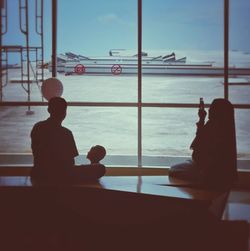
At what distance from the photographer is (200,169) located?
4.98 m

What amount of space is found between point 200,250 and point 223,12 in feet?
16.7

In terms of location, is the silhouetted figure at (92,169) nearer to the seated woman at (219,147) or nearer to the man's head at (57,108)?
the man's head at (57,108)

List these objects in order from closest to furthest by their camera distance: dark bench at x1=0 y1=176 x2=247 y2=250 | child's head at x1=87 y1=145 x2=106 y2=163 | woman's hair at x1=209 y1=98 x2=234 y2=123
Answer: dark bench at x1=0 y1=176 x2=247 y2=250 < woman's hair at x1=209 y1=98 x2=234 y2=123 < child's head at x1=87 y1=145 x2=106 y2=163

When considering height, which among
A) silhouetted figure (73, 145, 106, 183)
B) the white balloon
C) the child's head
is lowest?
silhouetted figure (73, 145, 106, 183)

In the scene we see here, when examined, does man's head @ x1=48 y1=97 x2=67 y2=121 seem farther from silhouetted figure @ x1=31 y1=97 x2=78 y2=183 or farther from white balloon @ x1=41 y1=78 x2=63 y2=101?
white balloon @ x1=41 y1=78 x2=63 y2=101

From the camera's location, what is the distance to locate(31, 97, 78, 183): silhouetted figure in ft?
15.0

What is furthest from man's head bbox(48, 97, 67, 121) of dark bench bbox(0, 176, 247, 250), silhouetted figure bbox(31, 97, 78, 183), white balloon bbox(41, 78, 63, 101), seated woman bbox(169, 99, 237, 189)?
white balloon bbox(41, 78, 63, 101)

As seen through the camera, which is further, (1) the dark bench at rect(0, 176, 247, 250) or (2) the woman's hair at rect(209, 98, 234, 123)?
(2) the woman's hair at rect(209, 98, 234, 123)

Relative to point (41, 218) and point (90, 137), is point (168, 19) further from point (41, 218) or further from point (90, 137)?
point (41, 218)

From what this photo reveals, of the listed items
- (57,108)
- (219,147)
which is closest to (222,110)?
(219,147)

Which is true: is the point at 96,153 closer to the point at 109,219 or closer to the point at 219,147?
the point at 219,147

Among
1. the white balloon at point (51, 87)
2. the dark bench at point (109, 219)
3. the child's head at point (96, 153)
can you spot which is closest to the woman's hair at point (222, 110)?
the child's head at point (96, 153)

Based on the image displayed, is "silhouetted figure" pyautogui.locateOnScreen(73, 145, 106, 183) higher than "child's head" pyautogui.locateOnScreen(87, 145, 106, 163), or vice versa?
"child's head" pyautogui.locateOnScreen(87, 145, 106, 163)

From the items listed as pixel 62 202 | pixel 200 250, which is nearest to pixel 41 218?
pixel 62 202
